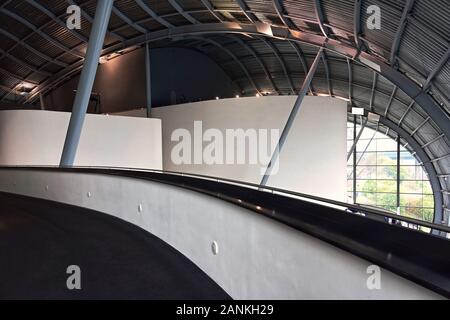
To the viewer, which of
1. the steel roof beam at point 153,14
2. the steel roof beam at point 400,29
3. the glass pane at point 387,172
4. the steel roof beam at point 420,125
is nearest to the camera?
the steel roof beam at point 400,29

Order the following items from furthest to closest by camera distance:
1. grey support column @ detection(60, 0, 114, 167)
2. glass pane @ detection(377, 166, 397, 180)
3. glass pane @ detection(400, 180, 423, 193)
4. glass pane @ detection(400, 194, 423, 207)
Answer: glass pane @ detection(377, 166, 397, 180), glass pane @ detection(400, 194, 423, 207), glass pane @ detection(400, 180, 423, 193), grey support column @ detection(60, 0, 114, 167)

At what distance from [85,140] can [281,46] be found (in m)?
21.2

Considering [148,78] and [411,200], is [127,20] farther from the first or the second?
[411,200]

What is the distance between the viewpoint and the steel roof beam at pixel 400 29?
43.9ft

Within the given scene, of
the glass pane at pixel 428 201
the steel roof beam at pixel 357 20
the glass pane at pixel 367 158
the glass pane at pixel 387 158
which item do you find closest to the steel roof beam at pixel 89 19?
the steel roof beam at pixel 357 20

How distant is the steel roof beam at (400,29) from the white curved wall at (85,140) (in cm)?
1320

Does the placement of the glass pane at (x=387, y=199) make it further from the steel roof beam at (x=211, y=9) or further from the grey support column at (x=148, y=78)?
the grey support column at (x=148, y=78)

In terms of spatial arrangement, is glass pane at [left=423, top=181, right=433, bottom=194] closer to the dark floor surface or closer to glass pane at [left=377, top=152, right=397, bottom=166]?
glass pane at [left=377, top=152, right=397, bottom=166]

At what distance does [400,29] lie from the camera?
1536 centimetres

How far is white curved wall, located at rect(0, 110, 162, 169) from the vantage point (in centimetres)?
1297

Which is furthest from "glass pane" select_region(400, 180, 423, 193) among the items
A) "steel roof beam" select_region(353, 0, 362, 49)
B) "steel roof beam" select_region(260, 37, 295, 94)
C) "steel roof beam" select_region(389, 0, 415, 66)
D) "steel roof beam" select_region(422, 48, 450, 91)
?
"steel roof beam" select_region(353, 0, 362, 49)

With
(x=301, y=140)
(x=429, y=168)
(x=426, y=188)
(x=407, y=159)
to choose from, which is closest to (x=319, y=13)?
(x=301, y=140)

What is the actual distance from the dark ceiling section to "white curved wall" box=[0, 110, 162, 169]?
10284 millimetres
